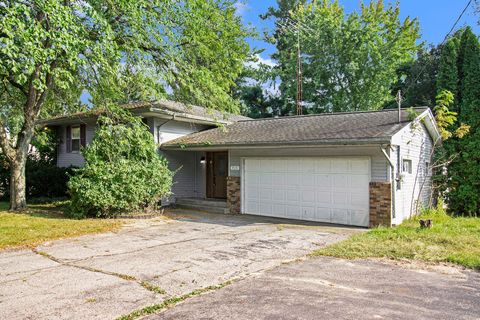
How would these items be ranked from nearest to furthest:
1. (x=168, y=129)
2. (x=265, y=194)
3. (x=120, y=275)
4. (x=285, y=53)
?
(x=120, y=275), (x=265, y=194), (x=168, y=129), (x=285, y=53)

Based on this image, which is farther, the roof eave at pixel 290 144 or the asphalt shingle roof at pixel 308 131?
the asphalt shingle roof at pixel 308 131

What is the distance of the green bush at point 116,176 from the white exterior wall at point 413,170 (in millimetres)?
6955

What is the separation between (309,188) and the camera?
10852 millimetres

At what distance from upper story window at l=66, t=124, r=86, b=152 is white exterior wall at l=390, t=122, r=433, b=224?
12617mm

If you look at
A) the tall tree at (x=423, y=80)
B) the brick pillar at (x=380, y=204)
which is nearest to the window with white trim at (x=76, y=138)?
the brick pillar at (x=380, y=204)

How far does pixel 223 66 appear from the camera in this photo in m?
14.6

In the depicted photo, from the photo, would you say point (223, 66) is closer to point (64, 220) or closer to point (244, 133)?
point (244, 133)

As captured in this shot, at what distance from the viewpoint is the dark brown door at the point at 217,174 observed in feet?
46.9

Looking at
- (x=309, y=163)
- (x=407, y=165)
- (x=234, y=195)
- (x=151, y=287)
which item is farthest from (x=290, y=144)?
(x=151, y=287)

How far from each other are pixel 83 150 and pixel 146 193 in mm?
2408

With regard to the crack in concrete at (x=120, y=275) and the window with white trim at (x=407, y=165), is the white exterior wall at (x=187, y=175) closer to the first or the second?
the window with white trim at (x=407, y=165)

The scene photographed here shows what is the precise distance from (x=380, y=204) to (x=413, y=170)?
276cm

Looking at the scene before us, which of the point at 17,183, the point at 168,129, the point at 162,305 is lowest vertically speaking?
the point at 162,305

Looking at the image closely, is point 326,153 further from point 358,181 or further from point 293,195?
point 293,195
